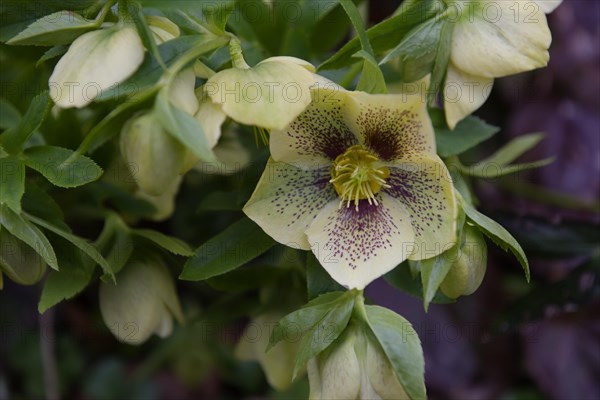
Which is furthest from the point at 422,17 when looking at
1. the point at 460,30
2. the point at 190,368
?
the point at 190,368

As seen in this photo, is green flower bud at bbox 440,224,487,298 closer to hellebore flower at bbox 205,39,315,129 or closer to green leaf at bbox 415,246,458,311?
green leaf at bbox 415,246,458,311

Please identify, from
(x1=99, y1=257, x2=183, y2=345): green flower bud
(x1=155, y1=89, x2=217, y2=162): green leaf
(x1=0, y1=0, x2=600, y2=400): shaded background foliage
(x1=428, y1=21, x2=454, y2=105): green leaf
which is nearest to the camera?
(x1=155, y1=89, x2=217, y2=162): green leaf

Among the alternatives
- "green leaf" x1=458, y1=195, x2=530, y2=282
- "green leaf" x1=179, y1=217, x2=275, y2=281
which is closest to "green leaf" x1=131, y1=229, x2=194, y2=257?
"green leaf" x1=179, y1=217, x2=275, y2=281

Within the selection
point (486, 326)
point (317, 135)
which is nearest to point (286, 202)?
point (317, 135)

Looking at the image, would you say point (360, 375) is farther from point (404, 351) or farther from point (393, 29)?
point (393, 29)

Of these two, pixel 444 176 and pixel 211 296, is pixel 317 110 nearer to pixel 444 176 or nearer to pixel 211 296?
pixel 444 176

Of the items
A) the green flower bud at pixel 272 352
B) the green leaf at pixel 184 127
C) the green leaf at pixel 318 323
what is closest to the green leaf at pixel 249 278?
the green flower bud at pixel 272 352
